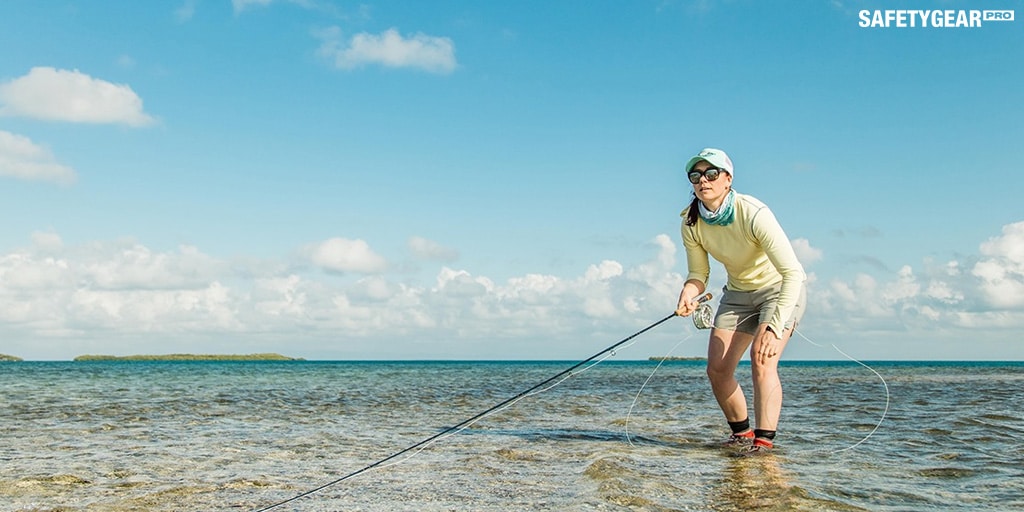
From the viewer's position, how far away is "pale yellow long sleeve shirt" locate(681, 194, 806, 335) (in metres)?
6.20

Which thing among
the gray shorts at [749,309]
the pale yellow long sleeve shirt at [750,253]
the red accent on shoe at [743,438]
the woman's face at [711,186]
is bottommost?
the red accent on shoe at [743,438]

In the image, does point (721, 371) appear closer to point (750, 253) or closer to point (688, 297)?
point (688, 297)

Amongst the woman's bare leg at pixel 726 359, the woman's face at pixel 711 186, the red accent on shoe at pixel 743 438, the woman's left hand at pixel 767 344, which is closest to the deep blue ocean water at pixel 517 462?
the red accent on shoe at pixel 743 438

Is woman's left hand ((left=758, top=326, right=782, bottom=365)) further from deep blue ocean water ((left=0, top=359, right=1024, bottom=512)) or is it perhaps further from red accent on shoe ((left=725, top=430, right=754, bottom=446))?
red accent on shoe ((left=725, top=430, right=754, bottom=446))

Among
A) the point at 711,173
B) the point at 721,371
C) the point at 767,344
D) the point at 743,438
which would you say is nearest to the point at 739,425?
the point at 743,438

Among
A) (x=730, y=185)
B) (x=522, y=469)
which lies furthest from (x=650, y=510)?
(x=730, y=185)

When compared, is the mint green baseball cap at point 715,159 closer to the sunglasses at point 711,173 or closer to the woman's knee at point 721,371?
the sunglasses at point 711,173

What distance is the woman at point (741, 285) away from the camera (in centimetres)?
623

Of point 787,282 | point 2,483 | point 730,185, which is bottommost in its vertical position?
point 2,483

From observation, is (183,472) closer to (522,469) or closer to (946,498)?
(522,469)

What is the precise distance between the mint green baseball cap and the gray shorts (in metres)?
1.08

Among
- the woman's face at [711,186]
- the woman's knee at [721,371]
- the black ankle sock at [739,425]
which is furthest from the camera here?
the black ankle sock at [739,425]

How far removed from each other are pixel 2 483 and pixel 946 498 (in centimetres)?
649

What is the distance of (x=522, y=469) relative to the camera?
20.3 ft
